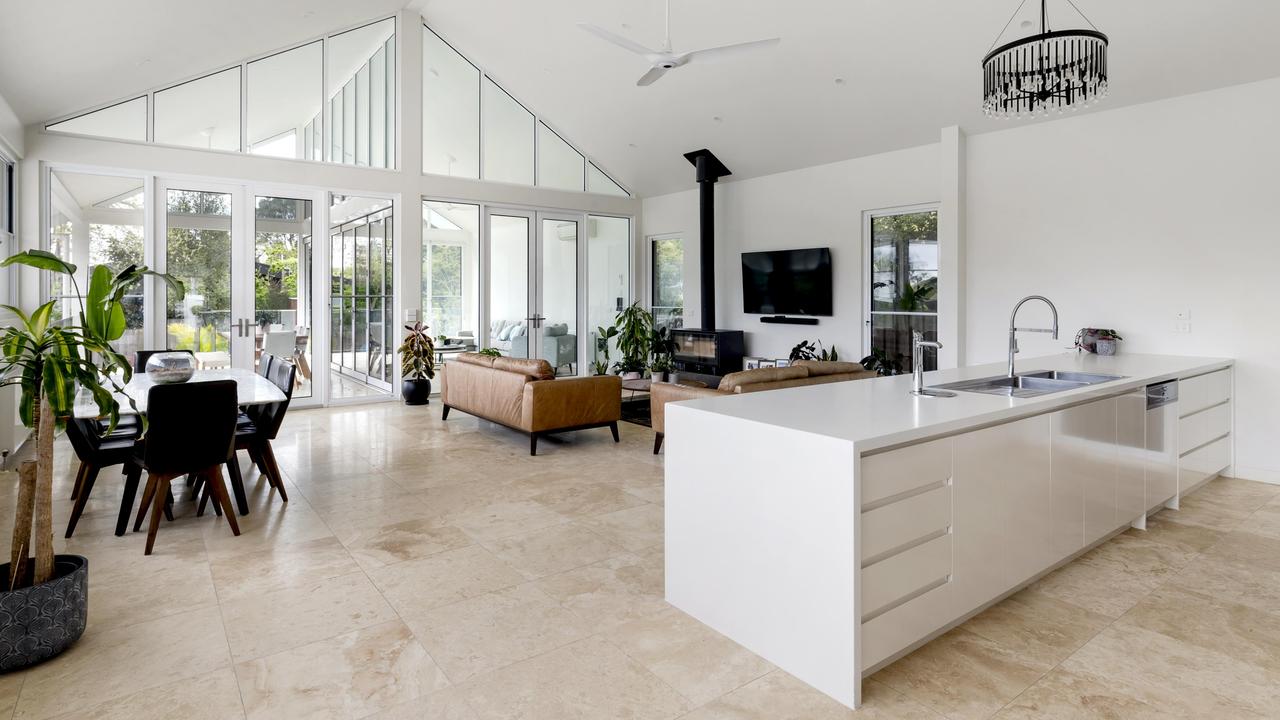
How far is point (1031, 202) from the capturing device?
19.7ft

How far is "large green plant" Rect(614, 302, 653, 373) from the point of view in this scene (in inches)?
379

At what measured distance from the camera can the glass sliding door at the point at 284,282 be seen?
7.57 metres

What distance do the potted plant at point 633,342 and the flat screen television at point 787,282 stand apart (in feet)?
5.06

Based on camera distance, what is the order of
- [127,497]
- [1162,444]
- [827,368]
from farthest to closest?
[827,368]
[1162,444]
[127,497]

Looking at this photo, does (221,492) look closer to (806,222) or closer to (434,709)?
(434,709)

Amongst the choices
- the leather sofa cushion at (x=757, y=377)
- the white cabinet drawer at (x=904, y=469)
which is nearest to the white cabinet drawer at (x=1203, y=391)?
the leather sofa cushion at (x=757, y=377)

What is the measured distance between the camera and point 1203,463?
4.40 m

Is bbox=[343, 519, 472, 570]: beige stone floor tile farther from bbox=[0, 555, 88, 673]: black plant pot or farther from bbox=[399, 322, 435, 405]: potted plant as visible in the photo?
bbox=[399, 322, 435, 405]: potted plant

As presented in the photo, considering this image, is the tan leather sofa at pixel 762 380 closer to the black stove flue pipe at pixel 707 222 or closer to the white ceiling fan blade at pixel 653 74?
the white ceiling fan blade at pixel 653 74

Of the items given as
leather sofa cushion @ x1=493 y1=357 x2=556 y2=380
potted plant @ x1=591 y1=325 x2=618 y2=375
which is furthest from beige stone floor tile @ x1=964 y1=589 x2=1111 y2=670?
potted plant @ x1=591 y1=325 x2=618 y2=375

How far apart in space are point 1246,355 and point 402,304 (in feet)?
26.0

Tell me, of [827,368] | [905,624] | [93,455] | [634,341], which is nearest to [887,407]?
[905,624]

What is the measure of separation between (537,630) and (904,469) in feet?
4.77

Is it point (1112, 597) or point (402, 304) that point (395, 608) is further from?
point (402, 304)
